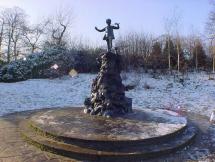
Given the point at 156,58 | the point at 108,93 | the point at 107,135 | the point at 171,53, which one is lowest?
the point at 107,135

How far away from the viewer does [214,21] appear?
25.5 m

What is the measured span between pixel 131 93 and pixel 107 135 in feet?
29.2

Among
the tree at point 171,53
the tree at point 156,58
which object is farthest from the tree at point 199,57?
the tree at point 156,58

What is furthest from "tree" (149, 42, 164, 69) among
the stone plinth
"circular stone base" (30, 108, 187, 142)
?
the stone plinth

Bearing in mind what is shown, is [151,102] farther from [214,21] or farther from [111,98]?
[214,21]

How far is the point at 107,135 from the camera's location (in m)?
7.65

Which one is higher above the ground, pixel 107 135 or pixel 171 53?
pixel 171 53

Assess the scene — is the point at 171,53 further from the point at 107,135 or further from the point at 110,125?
the point at 107,135

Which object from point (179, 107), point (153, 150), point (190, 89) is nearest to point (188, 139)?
point (153, 150)

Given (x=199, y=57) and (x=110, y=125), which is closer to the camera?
(x=110, y=125)

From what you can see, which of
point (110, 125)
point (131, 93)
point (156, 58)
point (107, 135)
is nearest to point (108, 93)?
point (110, 125)

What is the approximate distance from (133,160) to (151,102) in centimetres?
811

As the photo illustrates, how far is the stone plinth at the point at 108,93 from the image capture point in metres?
9.86

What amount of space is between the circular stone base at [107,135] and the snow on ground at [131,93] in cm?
375
